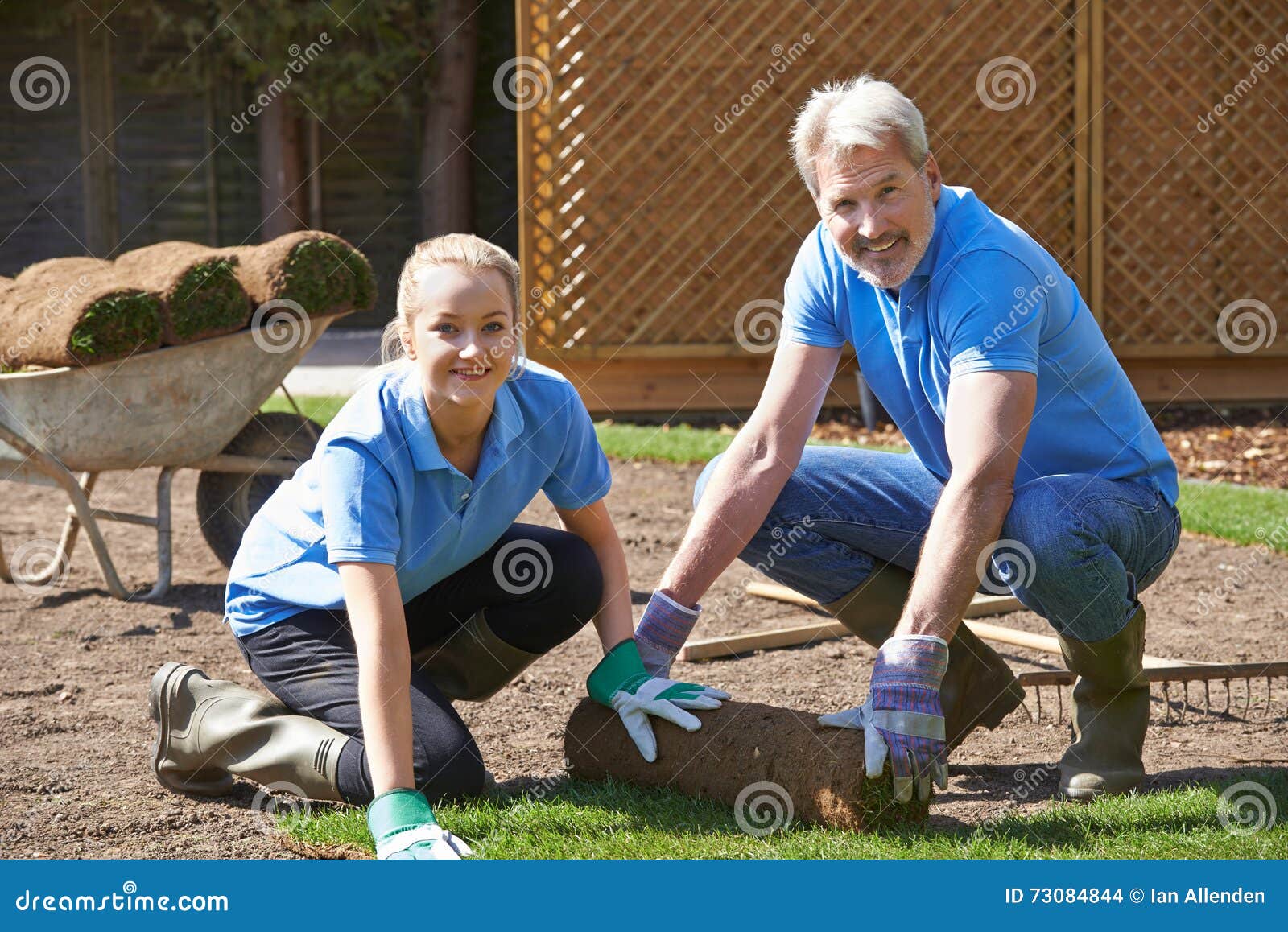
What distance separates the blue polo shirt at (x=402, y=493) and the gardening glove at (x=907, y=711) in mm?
751

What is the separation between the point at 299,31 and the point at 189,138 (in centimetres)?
172

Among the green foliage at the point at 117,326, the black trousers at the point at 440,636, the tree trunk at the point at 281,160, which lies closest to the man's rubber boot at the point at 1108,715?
the black trousers at the point at 440,636

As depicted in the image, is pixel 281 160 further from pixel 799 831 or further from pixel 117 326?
pixel 799 831

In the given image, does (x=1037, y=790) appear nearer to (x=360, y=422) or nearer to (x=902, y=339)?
(x=902, y=339)

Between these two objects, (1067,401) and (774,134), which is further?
(774,134)

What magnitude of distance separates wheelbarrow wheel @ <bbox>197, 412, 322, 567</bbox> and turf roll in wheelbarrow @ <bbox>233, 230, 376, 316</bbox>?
411 mm

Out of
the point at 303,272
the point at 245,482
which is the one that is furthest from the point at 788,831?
the point at 245,482

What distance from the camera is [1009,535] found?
8.11 ft

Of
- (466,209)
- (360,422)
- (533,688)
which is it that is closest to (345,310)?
(533,688)

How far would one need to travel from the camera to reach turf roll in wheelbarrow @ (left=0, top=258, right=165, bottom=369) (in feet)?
12.8

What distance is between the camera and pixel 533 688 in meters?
3.43

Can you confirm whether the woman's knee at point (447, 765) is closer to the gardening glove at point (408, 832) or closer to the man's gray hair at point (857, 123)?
the gardening glove at point (408, 832)

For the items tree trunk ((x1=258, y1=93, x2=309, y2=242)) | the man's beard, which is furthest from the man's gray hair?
tree trunk ((x1=258, y1=93, x2=309, y2=242))

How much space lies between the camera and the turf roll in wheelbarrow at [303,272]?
4.13 metres
